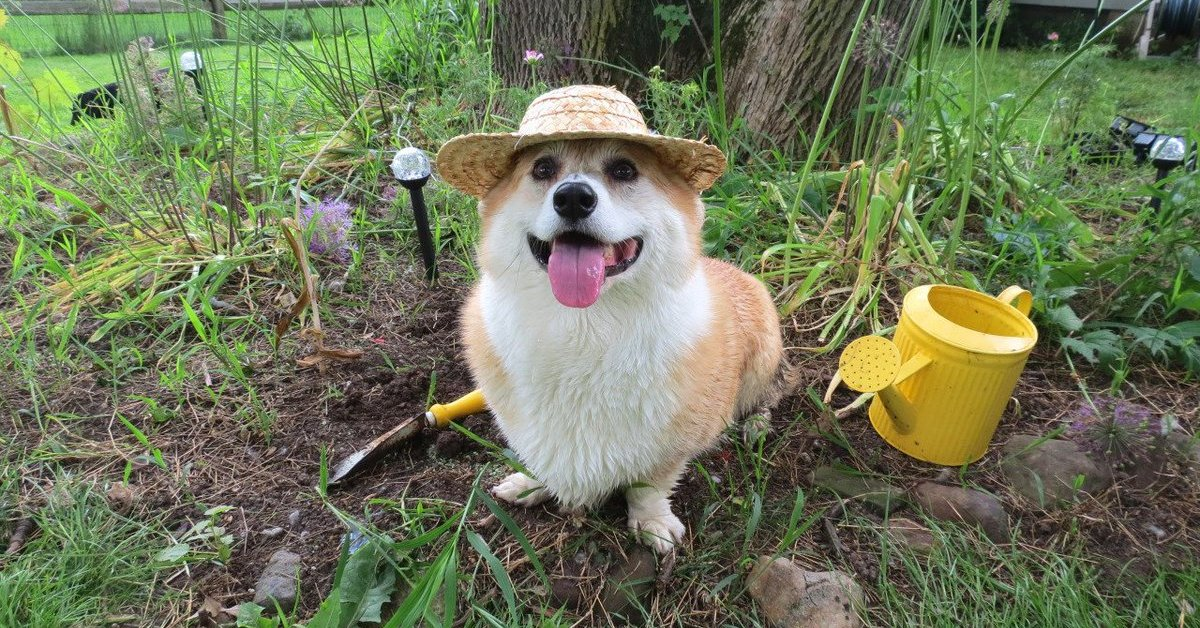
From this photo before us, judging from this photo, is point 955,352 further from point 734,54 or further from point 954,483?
point 734,54

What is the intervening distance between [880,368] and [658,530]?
2.32 feet

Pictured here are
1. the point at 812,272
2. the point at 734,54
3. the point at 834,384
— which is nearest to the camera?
the point at 834,384

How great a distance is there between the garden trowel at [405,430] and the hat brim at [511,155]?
1.91ft

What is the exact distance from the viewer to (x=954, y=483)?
1.70 meters

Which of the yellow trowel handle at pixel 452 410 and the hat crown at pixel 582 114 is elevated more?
the hat crown at pixel 582 114

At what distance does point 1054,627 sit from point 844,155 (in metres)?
2.06

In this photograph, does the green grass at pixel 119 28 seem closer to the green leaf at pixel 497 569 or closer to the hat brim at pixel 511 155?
the hat brim at pixel 511 155

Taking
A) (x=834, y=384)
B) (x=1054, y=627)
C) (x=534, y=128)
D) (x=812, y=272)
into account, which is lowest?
(x=1054, y=627)

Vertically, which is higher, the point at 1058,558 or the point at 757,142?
the point at 757,142

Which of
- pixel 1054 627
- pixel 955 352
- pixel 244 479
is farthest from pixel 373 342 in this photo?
pixel 1054 627

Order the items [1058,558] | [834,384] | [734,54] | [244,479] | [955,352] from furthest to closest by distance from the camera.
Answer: [734,54]
[834,384]
[244,479]
[955,352]
[1058,558]

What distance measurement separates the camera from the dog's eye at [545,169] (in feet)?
4.40

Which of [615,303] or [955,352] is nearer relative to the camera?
[615,303]

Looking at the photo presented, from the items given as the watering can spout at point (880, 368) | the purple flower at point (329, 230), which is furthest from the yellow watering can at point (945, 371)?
the purple flower at point (329, 230)
